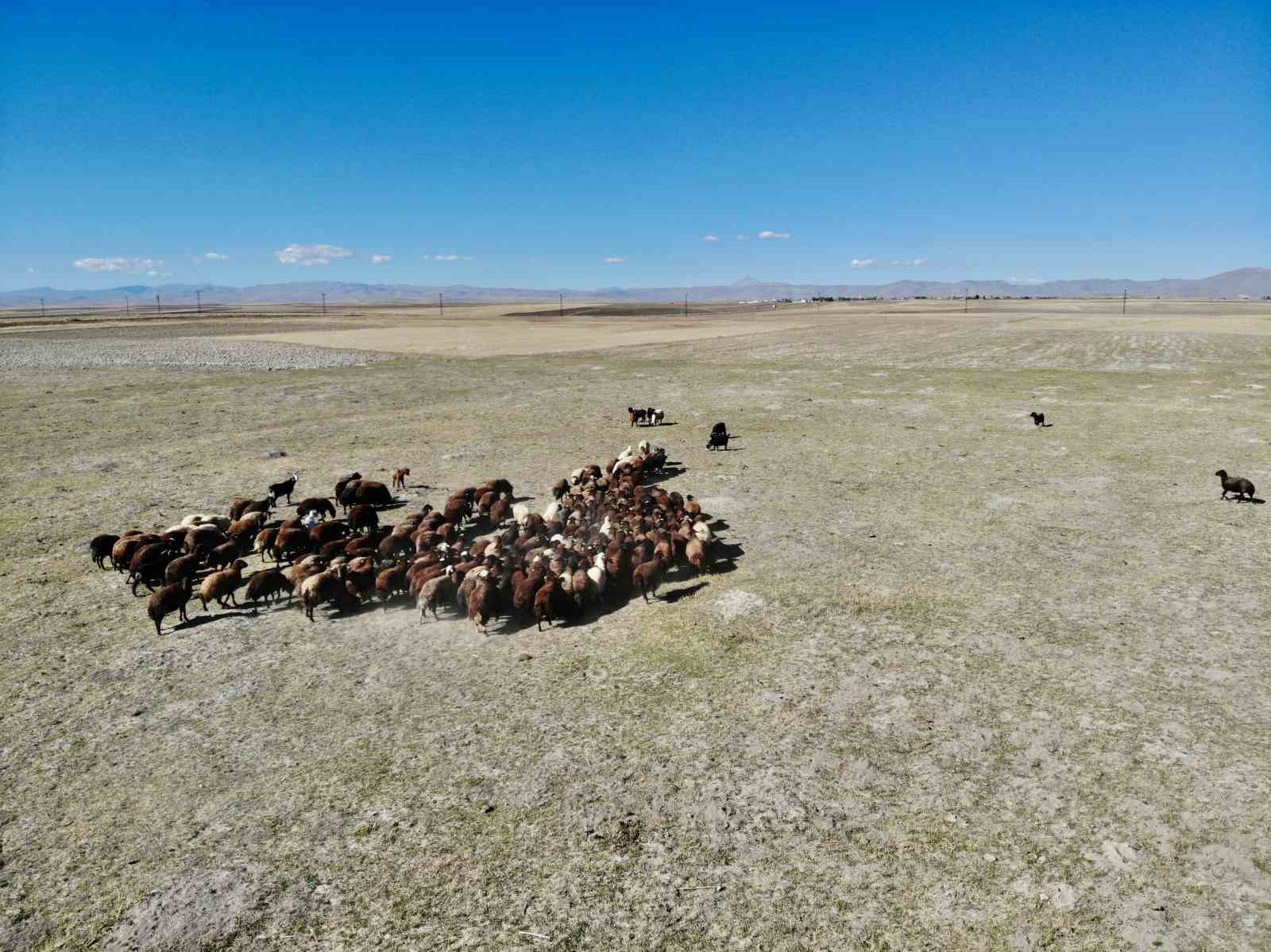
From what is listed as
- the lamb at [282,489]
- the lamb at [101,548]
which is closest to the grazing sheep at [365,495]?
the lamb at [282,489]

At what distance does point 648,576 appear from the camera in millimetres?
10648

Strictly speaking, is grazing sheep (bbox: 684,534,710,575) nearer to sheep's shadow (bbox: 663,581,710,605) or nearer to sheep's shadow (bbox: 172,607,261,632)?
sheep's shadow (bbox: 663,581,710,605)

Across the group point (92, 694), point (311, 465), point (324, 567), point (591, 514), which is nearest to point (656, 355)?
point (311, 465)

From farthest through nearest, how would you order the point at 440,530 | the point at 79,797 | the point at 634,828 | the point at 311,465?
1. the point at 311,465
2. the point at 440,530
3. the point at 79,797
4. the point at 634,828

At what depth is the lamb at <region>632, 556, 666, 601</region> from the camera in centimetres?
1062

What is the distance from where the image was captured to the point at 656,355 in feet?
165

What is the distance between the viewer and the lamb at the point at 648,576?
10.6m

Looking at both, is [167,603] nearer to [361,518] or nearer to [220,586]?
[220,586]

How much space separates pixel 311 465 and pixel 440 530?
8.44m

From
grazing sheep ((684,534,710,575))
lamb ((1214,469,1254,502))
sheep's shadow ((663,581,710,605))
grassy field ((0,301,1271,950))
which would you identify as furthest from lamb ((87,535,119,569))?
lamb ((1214,469,1254,502))

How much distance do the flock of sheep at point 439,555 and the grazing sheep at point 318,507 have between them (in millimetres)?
25

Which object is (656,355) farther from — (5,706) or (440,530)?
(5,706)

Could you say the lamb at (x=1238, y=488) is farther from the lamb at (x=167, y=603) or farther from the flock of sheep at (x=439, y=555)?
the lamb at (x=167, y=603)

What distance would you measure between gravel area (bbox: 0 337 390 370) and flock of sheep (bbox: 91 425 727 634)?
110 feet
